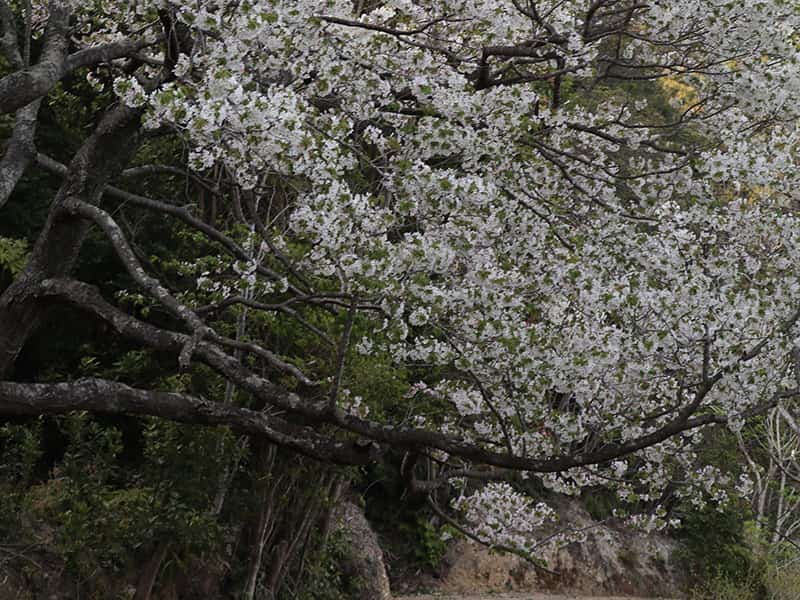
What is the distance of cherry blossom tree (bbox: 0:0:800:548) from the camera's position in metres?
4.00

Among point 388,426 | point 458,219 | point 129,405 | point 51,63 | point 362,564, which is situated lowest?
point 362,564

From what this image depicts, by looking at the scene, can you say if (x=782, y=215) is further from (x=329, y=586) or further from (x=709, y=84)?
(x=329, y=586)

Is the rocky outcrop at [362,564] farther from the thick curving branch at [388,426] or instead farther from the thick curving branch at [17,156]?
the thick curving branch at [17,156]

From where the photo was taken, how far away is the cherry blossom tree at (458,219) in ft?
13.1

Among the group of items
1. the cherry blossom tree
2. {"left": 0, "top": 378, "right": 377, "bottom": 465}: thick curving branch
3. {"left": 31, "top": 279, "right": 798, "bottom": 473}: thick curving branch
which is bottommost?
{"left": 0, "top": 378, "right": 377, "bottom": 465}: thick curving branch

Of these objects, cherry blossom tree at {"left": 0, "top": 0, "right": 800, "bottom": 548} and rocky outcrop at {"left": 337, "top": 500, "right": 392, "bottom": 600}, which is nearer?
cherry blossom tree at {"left": 0, "top": 0, "right": 800, "bottom": 548}

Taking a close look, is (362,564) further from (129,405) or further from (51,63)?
(51,63)

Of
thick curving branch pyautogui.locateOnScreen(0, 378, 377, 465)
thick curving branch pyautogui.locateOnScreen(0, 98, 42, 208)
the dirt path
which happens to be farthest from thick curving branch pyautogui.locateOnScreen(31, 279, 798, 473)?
the dirt path

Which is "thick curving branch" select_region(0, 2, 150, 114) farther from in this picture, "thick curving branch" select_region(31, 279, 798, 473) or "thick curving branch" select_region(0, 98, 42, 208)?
"thick curving branch" select_region(31, 279, 798, 473)

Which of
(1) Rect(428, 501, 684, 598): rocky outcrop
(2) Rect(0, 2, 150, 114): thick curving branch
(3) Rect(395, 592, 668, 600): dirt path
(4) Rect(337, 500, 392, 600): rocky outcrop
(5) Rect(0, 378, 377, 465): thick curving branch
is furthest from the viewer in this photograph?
(1) Rect(428, 501, 684, 598): rocky outcrop

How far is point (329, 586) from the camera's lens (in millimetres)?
7738

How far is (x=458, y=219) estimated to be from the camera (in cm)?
449

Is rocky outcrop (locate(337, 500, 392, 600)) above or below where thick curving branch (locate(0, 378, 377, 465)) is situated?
below

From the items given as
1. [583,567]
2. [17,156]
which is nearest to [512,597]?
[583,567]
